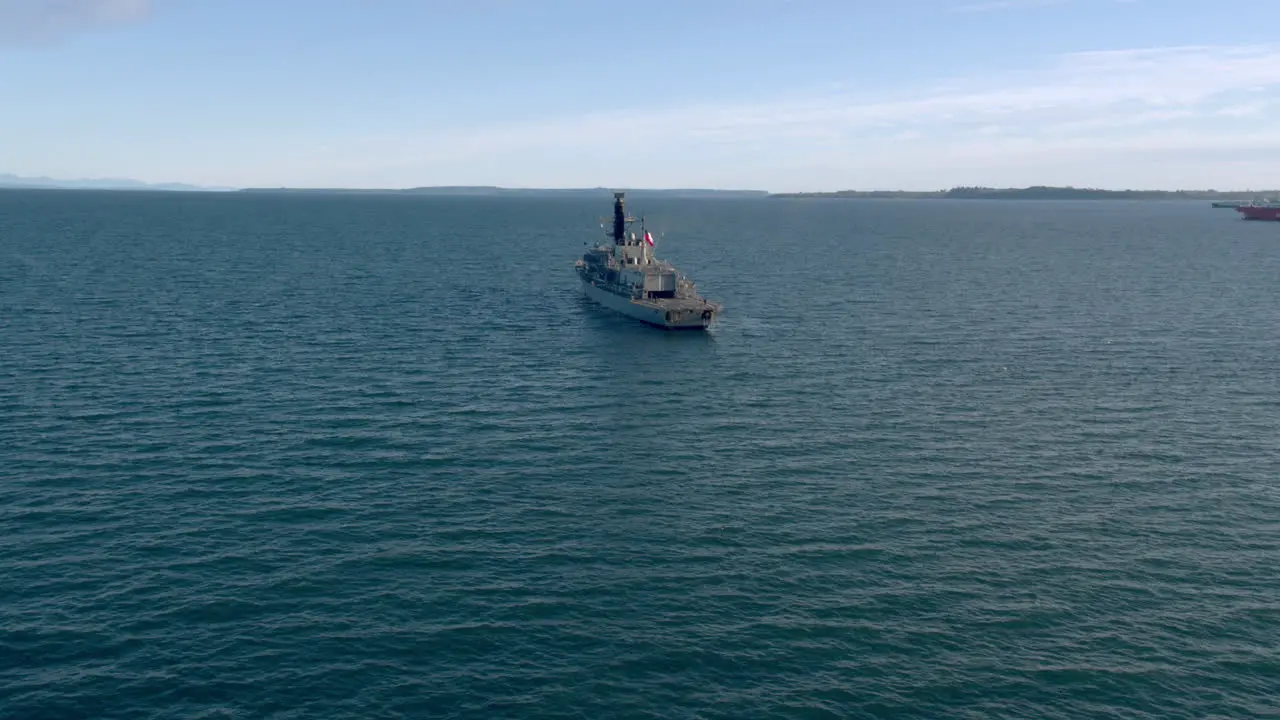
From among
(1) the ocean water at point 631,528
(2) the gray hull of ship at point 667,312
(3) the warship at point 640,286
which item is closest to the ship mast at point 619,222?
(3) the warship at point 640,286

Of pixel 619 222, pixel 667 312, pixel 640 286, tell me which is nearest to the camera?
pixel 667 312

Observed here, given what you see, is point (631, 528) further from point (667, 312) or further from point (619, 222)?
point (619, 222)

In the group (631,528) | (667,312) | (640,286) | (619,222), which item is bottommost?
(631,528)

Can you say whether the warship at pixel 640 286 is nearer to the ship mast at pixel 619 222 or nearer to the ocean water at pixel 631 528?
the ship mast at pixel 619 222

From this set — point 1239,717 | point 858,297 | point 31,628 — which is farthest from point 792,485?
point 858,297

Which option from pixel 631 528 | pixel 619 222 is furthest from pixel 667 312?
pixel 631 528

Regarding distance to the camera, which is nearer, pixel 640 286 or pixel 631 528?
pixel 631 528

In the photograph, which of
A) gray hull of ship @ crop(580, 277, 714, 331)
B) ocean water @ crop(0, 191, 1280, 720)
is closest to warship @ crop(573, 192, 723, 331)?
gray hull of ship @ crop(580, 277, 714, 331)
